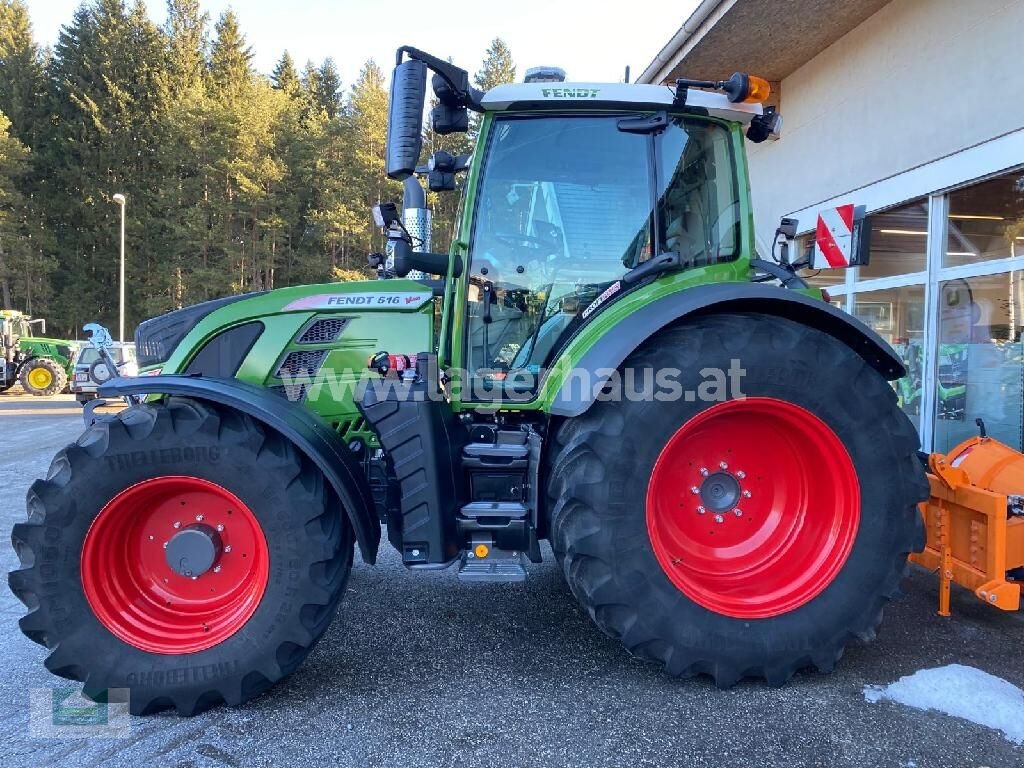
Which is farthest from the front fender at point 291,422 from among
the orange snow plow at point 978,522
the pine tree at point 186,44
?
the pine tree at point 186,44

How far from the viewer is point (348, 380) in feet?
9.84

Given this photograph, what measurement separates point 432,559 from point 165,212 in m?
33.1

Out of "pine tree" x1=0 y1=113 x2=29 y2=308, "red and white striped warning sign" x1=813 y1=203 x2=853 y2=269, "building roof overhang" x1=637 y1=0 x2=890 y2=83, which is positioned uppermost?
"pine tree" x1=0 y1=113 x2=29 y2=308

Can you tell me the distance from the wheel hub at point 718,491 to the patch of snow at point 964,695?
2.77 ft

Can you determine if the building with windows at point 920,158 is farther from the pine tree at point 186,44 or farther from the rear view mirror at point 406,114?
the pine tree at point 186,44

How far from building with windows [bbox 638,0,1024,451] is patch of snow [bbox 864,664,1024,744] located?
310cm

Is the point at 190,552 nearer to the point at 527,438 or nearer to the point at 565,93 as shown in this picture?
the point at 527,438

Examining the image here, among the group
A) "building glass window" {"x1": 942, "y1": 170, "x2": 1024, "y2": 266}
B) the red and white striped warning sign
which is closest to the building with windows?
"building glass window" {"x1": 942, "y1": 170, "x2": 1024, "y2": 266}

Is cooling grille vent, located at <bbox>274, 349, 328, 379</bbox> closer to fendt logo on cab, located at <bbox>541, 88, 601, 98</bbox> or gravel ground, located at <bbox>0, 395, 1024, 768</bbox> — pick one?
gravel ground, located at <bbox>0, 395, 1024, 768</bbox>

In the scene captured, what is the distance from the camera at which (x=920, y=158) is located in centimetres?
574

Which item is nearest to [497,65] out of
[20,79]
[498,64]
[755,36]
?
[498,64]

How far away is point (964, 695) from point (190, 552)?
2928 millimetres

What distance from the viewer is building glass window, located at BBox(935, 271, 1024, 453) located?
495cm

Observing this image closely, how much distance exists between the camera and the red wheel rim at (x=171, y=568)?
245 cm
